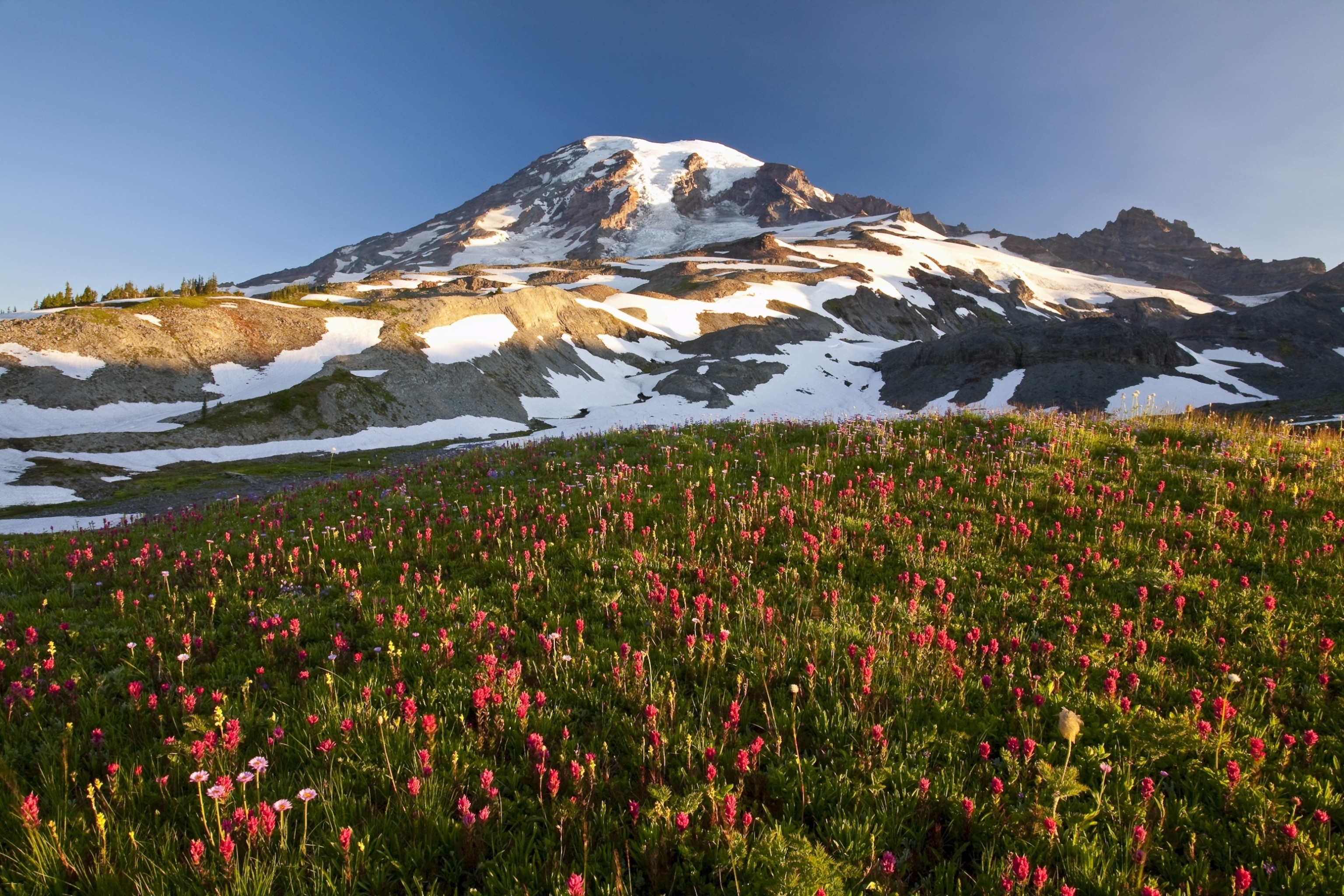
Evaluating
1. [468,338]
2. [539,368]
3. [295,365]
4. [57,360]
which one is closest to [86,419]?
[57,360]

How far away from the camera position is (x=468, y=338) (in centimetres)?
6750

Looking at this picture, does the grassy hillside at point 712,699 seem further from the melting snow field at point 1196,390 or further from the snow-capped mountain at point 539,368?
the melting snow field at point 1196,390

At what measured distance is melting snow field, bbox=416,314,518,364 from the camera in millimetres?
62812

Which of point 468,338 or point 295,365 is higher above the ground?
point 468,338

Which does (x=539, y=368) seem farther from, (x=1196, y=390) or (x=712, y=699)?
(x=1196, y=390)

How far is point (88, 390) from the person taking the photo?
45.8m

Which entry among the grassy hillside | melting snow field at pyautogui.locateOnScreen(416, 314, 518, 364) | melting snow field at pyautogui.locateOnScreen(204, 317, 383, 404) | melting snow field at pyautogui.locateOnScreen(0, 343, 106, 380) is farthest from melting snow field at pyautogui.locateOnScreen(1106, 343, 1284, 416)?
melting snow field at pyautogui.locateOnScreen(0, 343, 106, 380)

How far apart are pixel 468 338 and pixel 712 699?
69007 mm

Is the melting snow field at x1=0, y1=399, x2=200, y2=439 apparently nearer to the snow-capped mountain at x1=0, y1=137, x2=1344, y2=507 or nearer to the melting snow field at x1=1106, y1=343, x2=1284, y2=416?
the snow-capped mountain at x1=0, y1=137, x2=1344, y2=507

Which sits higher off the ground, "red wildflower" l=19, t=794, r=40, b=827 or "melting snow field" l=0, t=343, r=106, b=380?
"melting snow field" l=0, t=343, r=106, b=380

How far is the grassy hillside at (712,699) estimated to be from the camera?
10.3 ft

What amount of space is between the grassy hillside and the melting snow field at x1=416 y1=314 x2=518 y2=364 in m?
57.2

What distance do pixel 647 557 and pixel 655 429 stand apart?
408 inches

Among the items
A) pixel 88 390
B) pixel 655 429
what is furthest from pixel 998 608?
pixel 88 390
